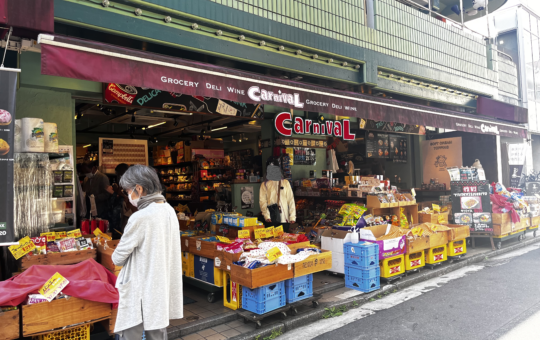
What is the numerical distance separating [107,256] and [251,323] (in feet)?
7.22

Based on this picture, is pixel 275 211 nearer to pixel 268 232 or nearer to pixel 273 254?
pixel 268 232

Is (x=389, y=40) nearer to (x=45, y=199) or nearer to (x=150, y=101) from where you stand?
(x=150, y=101)

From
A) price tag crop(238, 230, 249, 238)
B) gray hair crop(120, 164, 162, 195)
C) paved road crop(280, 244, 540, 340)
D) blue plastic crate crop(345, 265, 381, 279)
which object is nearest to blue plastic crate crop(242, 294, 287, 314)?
paved road crop(280, 244, 540, 340)

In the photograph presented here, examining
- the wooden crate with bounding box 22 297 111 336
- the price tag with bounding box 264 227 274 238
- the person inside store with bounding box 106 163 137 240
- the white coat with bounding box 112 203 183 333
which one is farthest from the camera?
the person inside store with bounding box 106 163 137 240

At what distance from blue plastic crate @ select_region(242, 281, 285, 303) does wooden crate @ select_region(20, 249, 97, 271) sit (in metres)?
2.16

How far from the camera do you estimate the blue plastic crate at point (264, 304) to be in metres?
4.85

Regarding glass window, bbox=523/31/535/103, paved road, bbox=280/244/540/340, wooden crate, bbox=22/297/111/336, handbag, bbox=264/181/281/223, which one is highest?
glass window, bbox=523/31/535/103

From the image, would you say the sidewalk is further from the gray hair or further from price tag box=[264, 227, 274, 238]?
the gray hair

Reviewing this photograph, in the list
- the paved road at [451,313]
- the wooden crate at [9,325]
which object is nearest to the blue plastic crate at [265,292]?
the paved road at [451,313]

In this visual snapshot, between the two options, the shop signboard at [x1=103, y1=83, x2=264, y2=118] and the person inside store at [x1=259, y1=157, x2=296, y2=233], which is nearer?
the shop signboard at [x1=103, y1=83, x2=264, y2=118]

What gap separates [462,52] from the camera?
1159cm

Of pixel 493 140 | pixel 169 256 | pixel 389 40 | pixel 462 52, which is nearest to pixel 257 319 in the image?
pixel 169 256

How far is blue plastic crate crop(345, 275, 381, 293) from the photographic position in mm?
6270

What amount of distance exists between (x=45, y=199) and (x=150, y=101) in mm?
A: 2618
